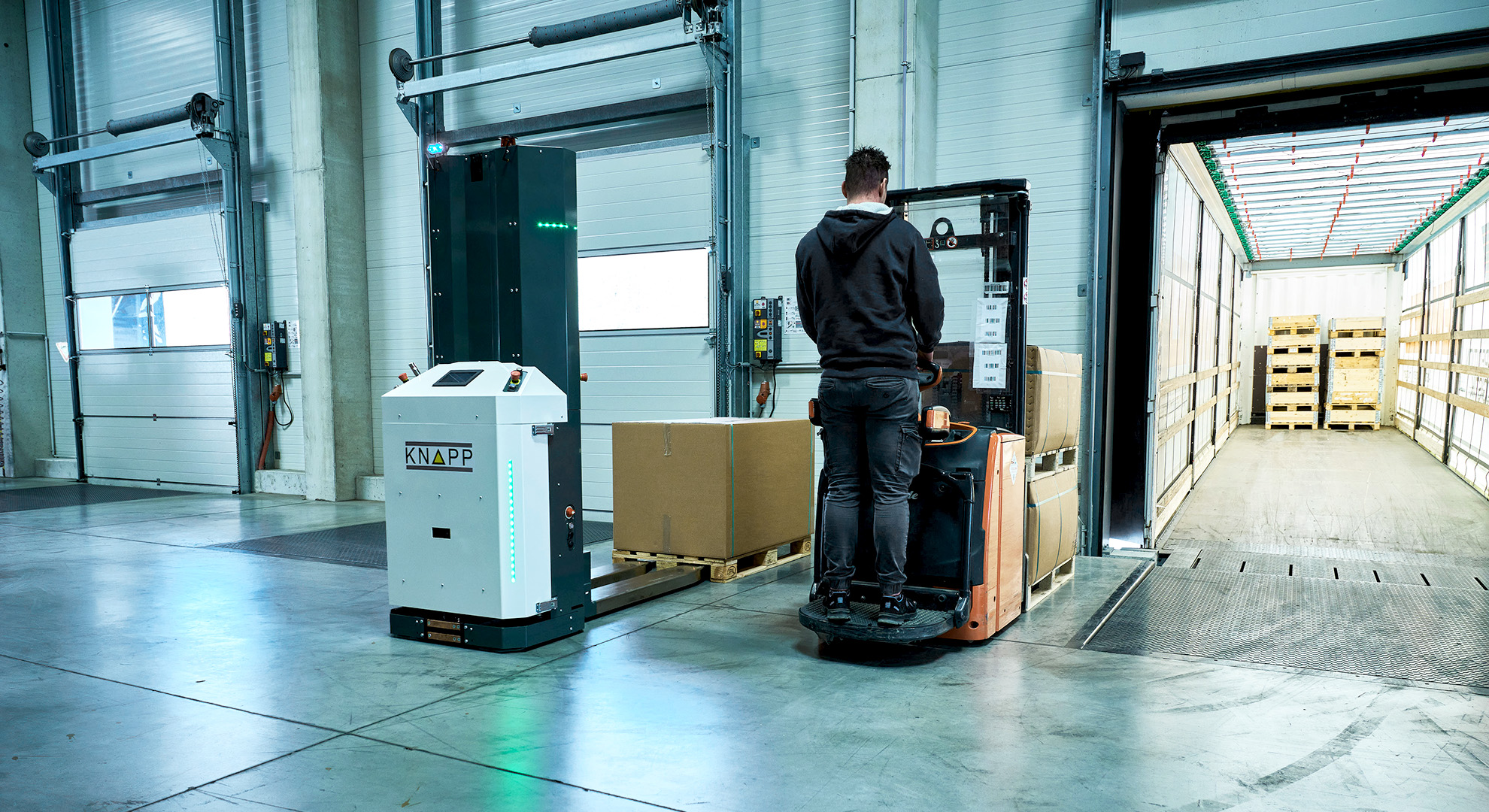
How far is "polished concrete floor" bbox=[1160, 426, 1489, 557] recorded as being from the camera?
6.68 metres

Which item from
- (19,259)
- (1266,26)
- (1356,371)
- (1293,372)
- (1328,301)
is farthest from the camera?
(1328,301)

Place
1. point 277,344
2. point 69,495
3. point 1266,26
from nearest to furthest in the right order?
1. point 1266,26
2. point 277,344
3. point 69,495

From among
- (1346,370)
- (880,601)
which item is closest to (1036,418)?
(880,601)

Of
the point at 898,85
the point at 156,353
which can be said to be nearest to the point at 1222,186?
the point at 898,85

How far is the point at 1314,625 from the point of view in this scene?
4398 millimetres

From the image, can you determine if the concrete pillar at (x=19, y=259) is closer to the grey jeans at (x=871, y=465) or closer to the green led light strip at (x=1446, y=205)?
the grey jeans at (x=871, y=465)

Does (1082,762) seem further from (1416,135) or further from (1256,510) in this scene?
(1416,135)

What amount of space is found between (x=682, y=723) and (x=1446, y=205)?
1280cm

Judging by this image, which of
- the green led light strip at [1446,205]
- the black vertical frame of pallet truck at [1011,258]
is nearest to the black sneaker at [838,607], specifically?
the black vertical frame of pallet truck at [1011,258]

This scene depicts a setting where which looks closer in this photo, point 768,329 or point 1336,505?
point 768,329

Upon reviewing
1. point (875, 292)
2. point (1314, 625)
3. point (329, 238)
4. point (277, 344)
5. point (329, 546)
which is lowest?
point (329, 546)

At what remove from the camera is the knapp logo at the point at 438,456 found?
13.0 feet

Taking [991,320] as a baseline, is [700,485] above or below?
below

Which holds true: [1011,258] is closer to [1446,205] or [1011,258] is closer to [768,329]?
[768,329]
